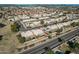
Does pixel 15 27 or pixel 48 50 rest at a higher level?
pixel 15 27

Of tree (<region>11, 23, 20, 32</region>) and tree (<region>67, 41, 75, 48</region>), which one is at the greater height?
tree (<region>11, 23, 20, 32</region>)

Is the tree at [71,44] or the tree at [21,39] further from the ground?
the tree at [21,39]

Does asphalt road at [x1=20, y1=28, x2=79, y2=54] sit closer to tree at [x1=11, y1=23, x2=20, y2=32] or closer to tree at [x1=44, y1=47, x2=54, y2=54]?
tree at [x1=44, y1=47, x2=54, y2=54]

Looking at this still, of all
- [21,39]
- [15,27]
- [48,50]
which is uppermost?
[15,27]

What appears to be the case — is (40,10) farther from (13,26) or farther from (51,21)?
(13,26)

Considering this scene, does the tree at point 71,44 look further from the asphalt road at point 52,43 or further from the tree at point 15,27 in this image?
the tree at point 15,27

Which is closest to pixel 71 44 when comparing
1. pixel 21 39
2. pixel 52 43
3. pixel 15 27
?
pixel 52 43

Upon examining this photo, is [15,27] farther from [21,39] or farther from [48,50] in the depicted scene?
[48,50]

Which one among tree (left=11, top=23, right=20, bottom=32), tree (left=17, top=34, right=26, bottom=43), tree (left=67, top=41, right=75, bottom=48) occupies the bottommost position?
tree (left=67, top=41, right=75, bottom=48)

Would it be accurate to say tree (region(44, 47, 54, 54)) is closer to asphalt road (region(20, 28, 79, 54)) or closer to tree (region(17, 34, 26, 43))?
asphalt road (region(20, 28, 79, 54))

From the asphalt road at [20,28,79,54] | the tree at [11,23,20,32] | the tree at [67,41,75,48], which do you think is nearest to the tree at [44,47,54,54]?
the asphalt road at [20,28,79,54]

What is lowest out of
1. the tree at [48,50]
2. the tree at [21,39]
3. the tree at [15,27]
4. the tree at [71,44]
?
the tree at [48,50]

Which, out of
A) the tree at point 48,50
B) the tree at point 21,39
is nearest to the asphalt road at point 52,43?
the tree at point 48,50

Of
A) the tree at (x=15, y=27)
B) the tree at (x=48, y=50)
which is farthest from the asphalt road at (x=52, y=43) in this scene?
the tree at (x=15, y=27)
